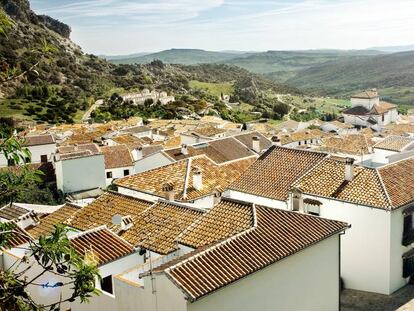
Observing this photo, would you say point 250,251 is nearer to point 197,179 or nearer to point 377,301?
point 377,301

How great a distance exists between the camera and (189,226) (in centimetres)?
1756

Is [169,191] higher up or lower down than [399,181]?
lower down

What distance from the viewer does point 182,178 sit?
→ 92.3 feet

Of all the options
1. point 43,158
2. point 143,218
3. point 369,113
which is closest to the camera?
point 143,218

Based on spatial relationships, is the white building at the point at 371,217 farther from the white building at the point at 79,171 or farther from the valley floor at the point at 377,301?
the white building at the point at 79,171

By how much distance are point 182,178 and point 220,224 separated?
11.5 m

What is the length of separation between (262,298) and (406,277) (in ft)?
36.0

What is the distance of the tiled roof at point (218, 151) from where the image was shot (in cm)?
3731

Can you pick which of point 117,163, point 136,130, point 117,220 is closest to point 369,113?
point 136,130

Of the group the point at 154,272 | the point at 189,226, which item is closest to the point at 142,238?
the point at 189,226

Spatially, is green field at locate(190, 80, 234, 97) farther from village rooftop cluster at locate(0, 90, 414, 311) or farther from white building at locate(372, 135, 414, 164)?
white building at locate(372, 135, 414, 164)

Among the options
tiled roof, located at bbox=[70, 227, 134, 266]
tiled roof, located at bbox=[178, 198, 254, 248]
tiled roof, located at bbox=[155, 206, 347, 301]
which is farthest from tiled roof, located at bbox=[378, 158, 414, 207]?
tiled roof, located at bbox=[70, 227, 134, 266]

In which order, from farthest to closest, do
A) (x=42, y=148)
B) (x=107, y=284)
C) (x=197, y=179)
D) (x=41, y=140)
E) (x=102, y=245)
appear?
(x=41, y=140)
(x=42, y=148)
(x=197, y=179)
(x=102, y=245)
(x=107, y=284)

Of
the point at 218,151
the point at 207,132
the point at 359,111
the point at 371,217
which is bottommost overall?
the point at 359,111
